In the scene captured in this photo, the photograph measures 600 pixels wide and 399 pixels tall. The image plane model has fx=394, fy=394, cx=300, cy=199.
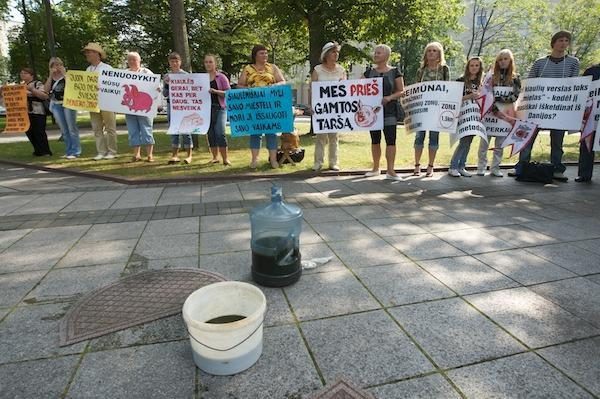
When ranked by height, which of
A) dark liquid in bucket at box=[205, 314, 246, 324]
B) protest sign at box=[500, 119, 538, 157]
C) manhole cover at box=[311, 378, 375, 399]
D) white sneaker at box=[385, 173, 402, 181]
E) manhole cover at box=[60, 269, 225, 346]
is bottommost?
manhole cover at box=[311, 378, 375, 399]

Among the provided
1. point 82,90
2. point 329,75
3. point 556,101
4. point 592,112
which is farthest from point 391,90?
point 82,90

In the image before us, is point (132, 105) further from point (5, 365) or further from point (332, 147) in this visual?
point (5, 365)

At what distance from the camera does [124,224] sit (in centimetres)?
469

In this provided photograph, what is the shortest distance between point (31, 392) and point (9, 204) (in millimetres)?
4747

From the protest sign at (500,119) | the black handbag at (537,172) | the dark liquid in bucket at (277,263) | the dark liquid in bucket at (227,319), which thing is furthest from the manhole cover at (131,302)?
the black handbag at (537,172)

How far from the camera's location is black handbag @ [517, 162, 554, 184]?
675 cm

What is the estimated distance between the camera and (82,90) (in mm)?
8336

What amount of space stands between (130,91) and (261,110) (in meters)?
2.94

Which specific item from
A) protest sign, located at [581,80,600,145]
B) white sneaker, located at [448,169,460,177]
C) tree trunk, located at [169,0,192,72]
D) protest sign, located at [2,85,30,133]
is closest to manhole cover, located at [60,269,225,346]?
white sneaker, located at [448,169,460,177]

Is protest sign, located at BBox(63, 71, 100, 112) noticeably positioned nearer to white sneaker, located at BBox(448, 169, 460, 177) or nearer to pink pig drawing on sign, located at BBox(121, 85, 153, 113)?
pink pig drawing on sign, located at BBox(121, 85, 153, 113)

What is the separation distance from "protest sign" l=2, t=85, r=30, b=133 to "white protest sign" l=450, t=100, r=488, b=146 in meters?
9.40

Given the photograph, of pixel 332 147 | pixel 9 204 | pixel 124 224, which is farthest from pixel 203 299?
pixel 332 147

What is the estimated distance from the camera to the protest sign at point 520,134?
668cm

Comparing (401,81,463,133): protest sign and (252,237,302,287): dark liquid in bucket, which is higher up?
(401,81,463,133): protest sign
